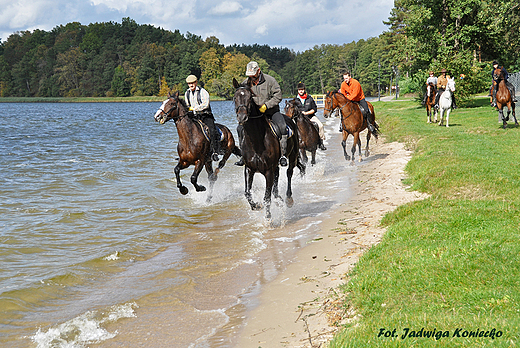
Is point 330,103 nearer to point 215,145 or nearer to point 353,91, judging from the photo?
point 353,91

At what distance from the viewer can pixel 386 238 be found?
6.64m

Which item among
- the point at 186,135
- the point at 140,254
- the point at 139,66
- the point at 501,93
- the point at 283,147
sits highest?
the point at 139,66

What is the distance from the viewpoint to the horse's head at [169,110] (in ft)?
38.5

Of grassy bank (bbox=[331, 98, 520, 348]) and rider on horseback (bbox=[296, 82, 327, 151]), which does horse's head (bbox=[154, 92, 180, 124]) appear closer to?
rider on horseback (bbox=[296, 82, 327, 151])

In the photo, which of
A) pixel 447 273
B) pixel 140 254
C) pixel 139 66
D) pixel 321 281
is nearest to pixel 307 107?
pixel 140 254

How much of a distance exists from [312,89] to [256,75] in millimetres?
170315

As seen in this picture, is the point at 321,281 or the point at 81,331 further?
the point at 321,281

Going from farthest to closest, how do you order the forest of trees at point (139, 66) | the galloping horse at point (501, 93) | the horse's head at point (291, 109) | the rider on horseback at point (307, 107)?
the forest of trees at point (139, 66)
the galloping horse at point (501, 93)
the rider on horseback at point (307, 107)
the horse's head at point (291, 109)

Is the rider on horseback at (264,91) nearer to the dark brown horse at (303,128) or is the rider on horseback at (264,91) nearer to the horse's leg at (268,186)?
the horse's leg at (268,186)

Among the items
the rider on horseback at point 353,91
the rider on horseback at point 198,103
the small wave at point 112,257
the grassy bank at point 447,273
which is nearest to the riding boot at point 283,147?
the grassy bank at point 447,273

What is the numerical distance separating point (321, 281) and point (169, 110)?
759 centimetres

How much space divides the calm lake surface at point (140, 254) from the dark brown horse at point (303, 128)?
1.06 meters

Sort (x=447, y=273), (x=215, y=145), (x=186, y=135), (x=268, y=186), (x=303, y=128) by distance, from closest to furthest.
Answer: (x=447, y=273) < (x=268, y=186) < (x=186, y=135) < (x=215, y=145) < (x=303, y=128)

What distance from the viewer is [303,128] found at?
15453 millimetres
